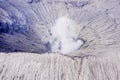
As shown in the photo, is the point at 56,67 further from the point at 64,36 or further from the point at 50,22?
the point at 50,22

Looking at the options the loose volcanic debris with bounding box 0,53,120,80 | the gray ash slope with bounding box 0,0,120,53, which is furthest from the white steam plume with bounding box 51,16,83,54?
the loose volcanic debris with bounding box 0,53,120,80

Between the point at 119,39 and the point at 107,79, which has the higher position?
the point at 119,39

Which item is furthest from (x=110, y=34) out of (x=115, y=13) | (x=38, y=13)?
(x=38, y=13)

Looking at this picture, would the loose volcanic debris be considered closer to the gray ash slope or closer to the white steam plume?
the gray ash slope

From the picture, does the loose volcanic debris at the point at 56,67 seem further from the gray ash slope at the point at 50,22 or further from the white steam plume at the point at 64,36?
the white steam plume at the point at 64,36

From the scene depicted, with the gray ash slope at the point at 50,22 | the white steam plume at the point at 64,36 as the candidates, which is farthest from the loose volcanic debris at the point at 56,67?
the white steam plume at the point at 64,36

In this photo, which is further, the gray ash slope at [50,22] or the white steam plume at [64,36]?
the white steam plume at [64,36]

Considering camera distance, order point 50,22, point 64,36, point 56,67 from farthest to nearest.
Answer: point 50,22
point 64,36
point 56,67

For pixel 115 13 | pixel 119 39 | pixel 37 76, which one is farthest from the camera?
pixel 115 13

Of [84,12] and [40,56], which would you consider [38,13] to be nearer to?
[84,12]

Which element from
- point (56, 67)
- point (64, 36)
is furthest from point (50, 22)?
point (56, 67)

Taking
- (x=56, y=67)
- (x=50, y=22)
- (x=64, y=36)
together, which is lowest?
(x=56, y=67)
